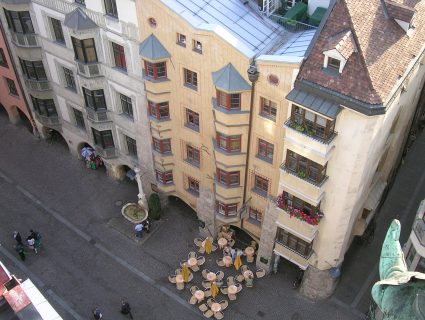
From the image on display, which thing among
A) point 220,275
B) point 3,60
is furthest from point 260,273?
point 3,60

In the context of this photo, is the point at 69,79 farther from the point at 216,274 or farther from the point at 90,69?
the point at 216,274

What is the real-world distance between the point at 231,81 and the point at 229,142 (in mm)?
5530

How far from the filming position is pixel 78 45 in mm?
42531

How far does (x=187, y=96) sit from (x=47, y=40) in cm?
1474

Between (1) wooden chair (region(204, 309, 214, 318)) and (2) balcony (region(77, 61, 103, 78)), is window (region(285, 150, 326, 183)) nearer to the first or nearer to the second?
(1) wooden chair (region(204, 309, 214, 318))

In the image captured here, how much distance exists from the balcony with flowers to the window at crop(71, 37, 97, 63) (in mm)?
18356

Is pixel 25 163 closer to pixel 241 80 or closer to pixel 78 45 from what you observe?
pixel 78 45

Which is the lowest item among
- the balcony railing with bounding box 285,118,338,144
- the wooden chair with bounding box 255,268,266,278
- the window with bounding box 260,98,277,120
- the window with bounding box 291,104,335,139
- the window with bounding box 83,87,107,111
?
the wooden chair with bounding box 255,268,266,278

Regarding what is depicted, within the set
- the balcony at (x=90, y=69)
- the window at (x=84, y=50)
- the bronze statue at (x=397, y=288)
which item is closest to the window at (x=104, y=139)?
the balcony at (x=90, y=69)

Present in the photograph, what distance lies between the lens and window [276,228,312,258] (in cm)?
4072

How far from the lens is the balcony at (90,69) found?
143 ft

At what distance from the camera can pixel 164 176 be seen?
47.3 m

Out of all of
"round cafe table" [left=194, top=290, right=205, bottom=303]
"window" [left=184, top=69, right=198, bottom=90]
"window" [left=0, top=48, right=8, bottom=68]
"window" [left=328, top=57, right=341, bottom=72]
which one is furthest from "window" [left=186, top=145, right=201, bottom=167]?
"window" [left=0, top=48, right=8, bottom=68]

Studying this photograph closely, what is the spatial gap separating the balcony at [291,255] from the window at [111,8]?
20.9 metres
